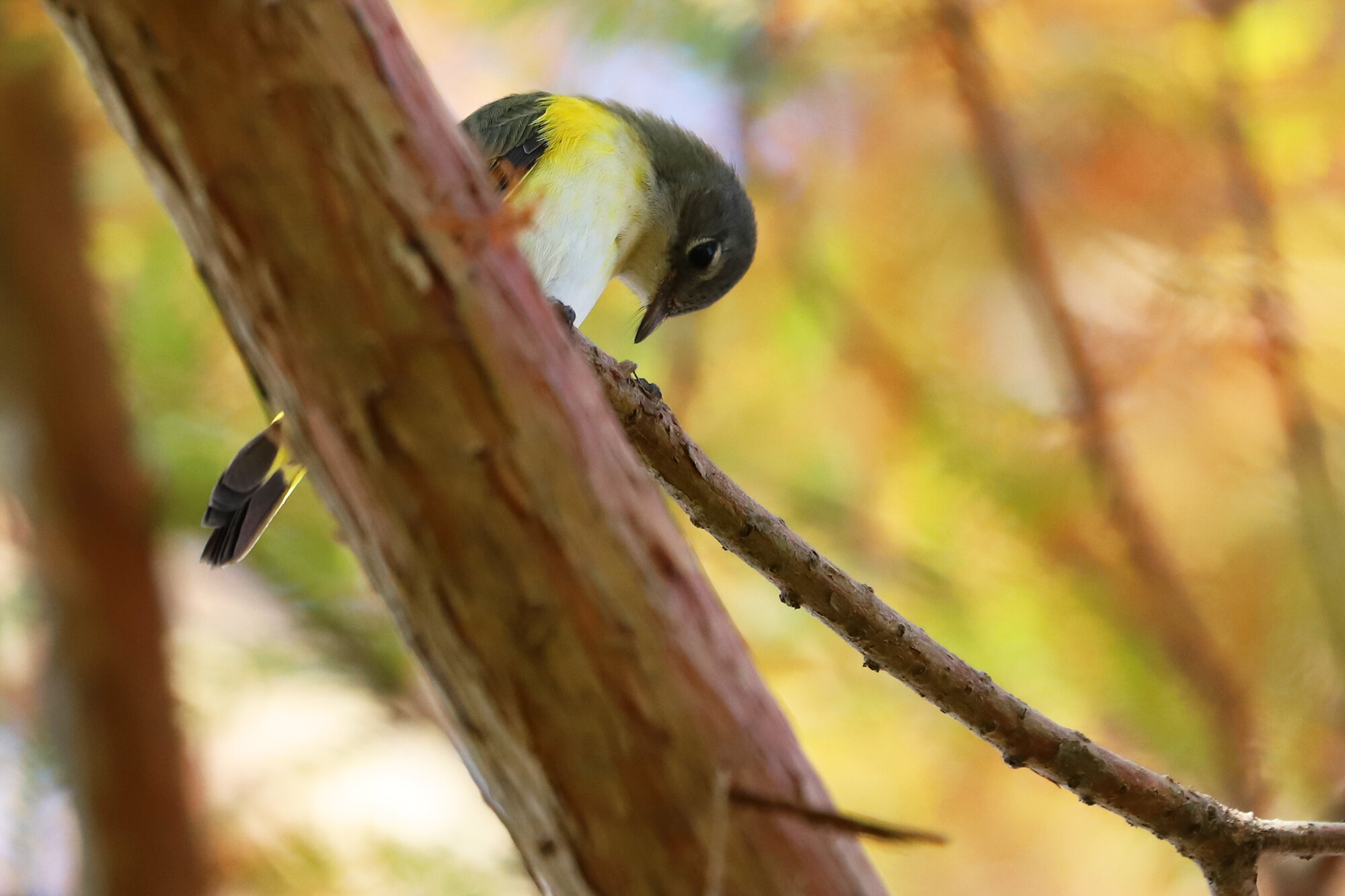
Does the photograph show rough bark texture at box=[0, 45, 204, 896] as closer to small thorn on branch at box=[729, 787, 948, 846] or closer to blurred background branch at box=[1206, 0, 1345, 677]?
small thorn on branch at box=[729, 787, 948, 846]

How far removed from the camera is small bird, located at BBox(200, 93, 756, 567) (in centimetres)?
162

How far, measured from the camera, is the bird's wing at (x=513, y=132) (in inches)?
73.6

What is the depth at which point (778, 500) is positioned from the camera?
2.11 m

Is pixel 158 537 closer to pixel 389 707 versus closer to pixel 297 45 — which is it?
pixel 389 707

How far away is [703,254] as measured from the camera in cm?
213

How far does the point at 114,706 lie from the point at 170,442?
497 mm

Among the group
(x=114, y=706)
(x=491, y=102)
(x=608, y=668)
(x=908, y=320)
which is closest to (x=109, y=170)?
(x=491, y=102)

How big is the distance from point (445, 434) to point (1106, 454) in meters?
1.43

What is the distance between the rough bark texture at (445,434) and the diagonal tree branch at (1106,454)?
4.21 ft

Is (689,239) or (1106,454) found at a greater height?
(689,239)

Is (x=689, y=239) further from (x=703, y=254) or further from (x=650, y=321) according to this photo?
(x=650, y=321)

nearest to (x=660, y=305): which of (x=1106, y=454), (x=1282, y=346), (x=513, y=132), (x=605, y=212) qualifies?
(x=605, y=212)

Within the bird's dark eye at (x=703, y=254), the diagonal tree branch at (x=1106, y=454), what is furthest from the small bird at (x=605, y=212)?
the diagonal tree branch at (x=1106, y=454)

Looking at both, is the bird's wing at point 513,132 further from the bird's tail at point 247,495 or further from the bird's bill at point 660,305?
the bird's tail at point 247,495
